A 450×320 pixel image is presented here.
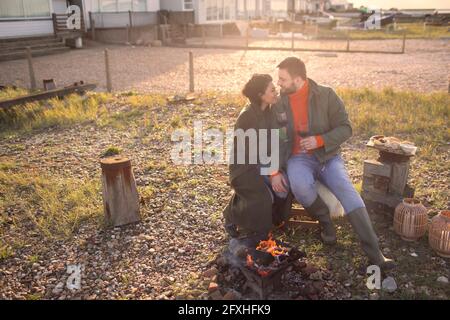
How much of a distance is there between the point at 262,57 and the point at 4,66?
11.2 metres

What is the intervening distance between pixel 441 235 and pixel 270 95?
7.05 ft

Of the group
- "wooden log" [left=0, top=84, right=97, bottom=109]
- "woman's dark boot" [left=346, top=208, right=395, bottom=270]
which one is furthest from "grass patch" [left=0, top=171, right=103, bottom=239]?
"wooden log" [left=0, top=84, right=97, bottom=109]

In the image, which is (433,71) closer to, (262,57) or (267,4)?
(262,57)

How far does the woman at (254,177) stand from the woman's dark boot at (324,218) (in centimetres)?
32

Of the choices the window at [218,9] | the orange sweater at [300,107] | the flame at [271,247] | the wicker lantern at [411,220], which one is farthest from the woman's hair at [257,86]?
the window at [218,9]

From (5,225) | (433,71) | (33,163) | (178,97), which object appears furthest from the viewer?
(433,71)

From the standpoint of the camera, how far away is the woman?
4.21 meters

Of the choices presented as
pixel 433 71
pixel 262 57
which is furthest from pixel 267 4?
pixel 433 71

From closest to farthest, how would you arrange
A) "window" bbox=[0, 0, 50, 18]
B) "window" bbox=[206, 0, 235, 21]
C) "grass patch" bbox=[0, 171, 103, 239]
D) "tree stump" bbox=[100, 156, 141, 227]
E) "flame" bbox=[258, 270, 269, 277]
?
"flame" bbox=[258, 270, 269, 277] < "tree stump" bbox=[100, 156, 141, 227] < "grass patch" bbox=[0, 171, 103, 239] < "window" bbox=[0, 0, 50, 18] < "window" bbox=[206, 0, 235, 21]

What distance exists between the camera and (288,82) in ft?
14.4

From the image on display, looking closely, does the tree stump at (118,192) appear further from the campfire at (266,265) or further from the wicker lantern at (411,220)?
the wicker lantern at (411,220)

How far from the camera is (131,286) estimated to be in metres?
3.95

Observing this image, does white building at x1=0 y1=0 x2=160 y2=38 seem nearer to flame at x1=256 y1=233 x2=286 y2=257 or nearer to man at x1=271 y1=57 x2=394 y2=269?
man at x1=271 y1=57 x2=394 y2=269

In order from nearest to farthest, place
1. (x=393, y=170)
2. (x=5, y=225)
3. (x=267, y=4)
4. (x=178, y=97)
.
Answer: (x=393, y=170) < (x=5, y=225) < (x=178, y=97) < (x=267, y=4)
